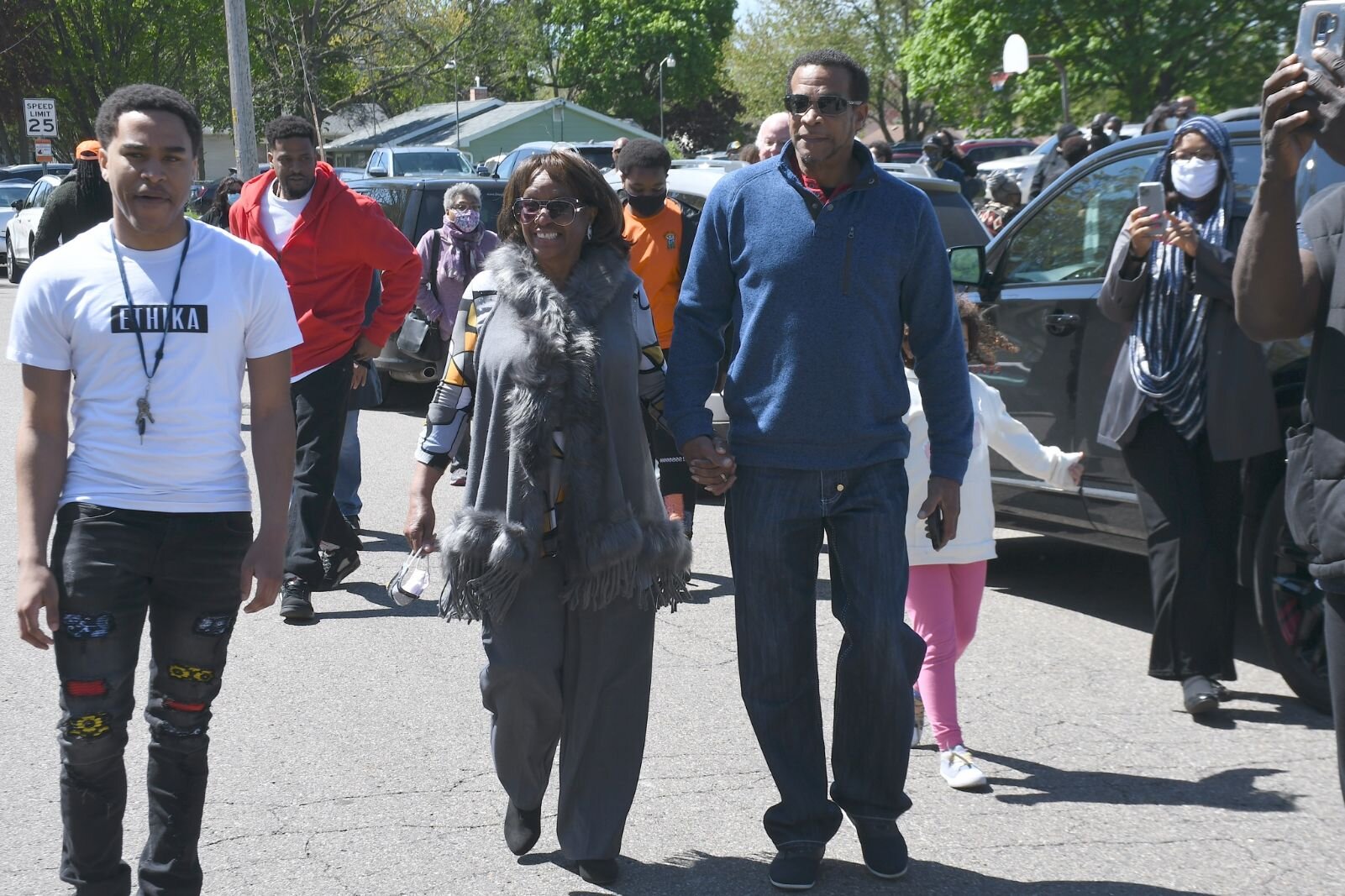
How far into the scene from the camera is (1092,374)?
239 inches

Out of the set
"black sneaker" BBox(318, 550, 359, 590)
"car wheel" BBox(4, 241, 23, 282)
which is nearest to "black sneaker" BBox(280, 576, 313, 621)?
"black sneaker" BBox(318, 550, 359, 590)

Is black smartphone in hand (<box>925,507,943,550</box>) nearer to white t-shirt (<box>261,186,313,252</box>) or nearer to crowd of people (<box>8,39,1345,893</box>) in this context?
crowd of people (<box>8,39,1345,893</box>)

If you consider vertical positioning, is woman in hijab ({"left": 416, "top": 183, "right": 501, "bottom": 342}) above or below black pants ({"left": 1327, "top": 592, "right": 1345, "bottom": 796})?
above

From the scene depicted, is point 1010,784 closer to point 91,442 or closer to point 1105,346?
point 1105,346

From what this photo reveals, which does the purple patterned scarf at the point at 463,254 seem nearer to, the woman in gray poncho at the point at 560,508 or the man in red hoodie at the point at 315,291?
the man in red hoodie at the point at 315,291

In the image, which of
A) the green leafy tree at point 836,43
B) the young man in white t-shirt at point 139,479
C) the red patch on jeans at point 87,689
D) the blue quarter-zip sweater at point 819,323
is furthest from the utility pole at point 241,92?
the green leafy tree at point 836,43

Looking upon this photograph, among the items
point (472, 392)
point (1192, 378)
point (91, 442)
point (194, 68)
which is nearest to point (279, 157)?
point (472, 392)

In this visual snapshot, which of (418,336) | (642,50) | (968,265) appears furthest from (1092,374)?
(642,50)

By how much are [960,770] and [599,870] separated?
4.14 feet

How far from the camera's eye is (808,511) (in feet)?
12.9

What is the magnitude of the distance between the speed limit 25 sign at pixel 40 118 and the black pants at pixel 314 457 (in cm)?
2610

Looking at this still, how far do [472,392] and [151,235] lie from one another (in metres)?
0.93

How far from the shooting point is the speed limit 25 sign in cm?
2995

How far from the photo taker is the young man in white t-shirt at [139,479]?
133 inches
